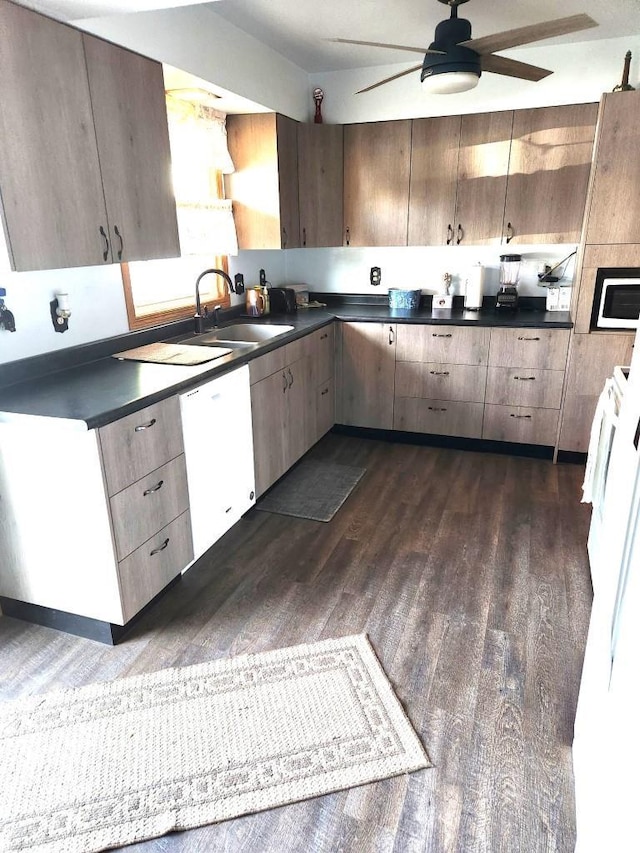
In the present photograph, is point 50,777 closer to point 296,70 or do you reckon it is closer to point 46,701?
point 46,701

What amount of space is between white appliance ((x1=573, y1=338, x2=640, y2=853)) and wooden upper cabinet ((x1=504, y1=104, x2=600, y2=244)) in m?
2.65

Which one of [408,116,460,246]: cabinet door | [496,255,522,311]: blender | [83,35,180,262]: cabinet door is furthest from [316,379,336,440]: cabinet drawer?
[83,35,180,262]: cabinet door

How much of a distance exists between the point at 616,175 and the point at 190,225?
A: 2417 mm

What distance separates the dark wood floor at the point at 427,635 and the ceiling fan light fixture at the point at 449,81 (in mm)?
2097

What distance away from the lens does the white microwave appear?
3.21m

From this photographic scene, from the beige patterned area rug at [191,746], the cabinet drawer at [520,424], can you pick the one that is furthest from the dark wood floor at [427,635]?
the cabinet drawer at [520,424]

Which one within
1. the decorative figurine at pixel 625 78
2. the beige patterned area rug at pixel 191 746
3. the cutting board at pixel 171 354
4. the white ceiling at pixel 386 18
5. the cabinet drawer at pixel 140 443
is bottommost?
the beige patterned area rug at pixel 191 746

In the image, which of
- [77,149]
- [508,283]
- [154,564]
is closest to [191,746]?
[154,564]

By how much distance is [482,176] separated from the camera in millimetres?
3645

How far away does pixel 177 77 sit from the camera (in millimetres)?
2730

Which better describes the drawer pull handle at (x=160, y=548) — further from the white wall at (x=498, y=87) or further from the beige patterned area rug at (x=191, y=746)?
the white wall at (x=498, y=87)

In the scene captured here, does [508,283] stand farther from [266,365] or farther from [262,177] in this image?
[266,365]

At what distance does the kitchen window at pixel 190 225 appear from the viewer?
2.93 metres

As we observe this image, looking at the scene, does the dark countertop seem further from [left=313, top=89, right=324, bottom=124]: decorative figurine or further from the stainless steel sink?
[left=313, top=89, right=324, bottom=124]: decorative figurine
